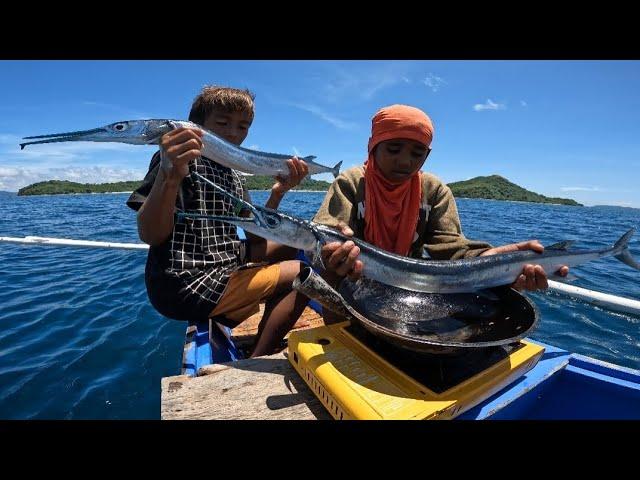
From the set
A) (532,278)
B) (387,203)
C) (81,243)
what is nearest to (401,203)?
(387,203)

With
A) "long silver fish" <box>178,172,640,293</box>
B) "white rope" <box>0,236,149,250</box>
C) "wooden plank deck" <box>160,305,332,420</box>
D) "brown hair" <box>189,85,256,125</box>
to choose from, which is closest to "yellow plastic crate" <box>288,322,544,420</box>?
"wooden plank deck" <box>160,305,332,420</box>

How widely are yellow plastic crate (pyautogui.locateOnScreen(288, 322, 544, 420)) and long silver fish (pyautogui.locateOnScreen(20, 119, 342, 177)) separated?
194 cm

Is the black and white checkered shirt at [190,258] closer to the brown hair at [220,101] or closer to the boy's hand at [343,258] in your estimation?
the brown hair at [220,101]

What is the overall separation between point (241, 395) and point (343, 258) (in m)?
1.26

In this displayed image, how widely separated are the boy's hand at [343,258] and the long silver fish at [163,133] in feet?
4.61

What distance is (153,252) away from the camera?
10.7 feet

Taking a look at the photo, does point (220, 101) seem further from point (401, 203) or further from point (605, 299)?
point (605, 299)

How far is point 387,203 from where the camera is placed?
351 centimetres

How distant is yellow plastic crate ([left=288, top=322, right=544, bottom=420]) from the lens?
1.71 metres

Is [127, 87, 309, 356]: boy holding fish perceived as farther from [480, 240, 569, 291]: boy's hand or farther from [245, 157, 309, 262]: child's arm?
[480, 240, 569, 291]: boy's hand

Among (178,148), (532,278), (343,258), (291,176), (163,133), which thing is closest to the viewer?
(178,148)

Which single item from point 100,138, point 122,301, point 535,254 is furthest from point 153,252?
point 122,301

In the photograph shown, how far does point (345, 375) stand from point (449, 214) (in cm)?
247
